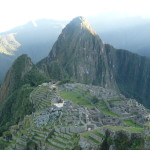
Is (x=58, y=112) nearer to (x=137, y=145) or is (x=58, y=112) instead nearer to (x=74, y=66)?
(x=137, y=145)

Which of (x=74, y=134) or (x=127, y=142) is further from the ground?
(x=127, y=142)

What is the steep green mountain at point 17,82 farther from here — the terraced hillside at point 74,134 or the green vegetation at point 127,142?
the green vegetation at point 127,142

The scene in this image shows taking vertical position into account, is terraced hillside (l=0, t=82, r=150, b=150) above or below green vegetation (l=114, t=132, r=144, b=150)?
below

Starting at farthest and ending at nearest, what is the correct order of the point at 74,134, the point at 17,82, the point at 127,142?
the point at 17,82 < the point at 74,134 < the point at 127,142

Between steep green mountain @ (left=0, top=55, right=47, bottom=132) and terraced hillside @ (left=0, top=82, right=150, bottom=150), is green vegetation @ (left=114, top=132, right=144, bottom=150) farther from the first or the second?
steep green mountain @ (left=0, top=55, right=47, bottom=132)

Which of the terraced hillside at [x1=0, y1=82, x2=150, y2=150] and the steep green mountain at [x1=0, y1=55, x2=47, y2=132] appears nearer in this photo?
the terraced hillside at [x1=0, y1=82, x2=150, y2=150]

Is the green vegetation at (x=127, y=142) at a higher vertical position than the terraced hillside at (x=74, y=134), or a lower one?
higher

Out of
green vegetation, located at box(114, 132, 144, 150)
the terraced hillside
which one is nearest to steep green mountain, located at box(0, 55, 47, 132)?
the terraced hillside

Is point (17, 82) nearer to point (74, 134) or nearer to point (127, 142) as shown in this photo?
point (74, 134)

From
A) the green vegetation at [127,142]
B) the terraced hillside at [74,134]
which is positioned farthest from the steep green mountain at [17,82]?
the green vegetation at [127,142]

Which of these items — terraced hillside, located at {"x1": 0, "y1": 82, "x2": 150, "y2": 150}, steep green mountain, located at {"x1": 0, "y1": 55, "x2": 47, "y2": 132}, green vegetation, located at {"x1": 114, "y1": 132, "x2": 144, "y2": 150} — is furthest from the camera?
steep green mountain, located at {"x1": 0, "y1": 55, "x2": 47, "y2": 132}

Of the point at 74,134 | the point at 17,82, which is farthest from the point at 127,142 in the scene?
the point at 17,82
